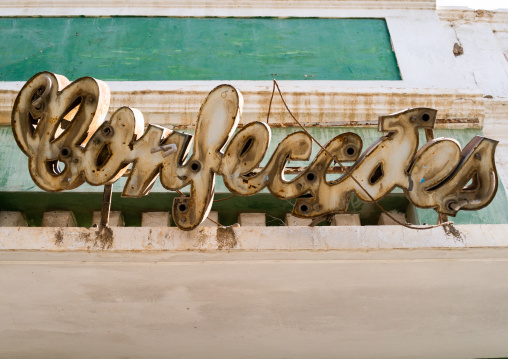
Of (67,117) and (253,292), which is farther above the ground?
(67,117)

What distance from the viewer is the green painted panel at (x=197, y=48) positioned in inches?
315

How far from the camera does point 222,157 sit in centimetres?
541

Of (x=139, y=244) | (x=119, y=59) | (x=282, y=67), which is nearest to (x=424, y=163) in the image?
(x=139, y=244)

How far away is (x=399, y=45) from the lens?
8.33 m

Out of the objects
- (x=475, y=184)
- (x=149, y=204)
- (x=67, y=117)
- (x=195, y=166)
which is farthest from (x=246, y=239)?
(x=475, y=184)

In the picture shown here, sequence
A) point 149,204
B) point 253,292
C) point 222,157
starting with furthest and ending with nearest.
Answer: point 149,204
point 253,292
point 222,157

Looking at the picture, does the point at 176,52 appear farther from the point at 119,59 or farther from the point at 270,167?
the point at 270,167

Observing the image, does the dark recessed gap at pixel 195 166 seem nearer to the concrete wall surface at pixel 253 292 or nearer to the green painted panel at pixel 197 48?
the concrete wall surface at pixel 253 292

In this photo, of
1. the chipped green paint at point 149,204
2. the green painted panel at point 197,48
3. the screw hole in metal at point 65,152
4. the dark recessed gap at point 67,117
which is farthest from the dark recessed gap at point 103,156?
the green painted panel at point 197,48

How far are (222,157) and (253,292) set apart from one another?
1.24 m

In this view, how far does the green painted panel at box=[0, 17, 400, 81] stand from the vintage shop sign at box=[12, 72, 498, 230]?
249 centimetres

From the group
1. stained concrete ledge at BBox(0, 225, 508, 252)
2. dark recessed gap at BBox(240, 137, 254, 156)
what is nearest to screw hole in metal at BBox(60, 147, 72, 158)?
stained concrete ledge at BBox(0, 225, 508, 252)

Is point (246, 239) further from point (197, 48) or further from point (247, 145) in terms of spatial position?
point (197, 48)

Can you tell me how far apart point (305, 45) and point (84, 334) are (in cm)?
438
